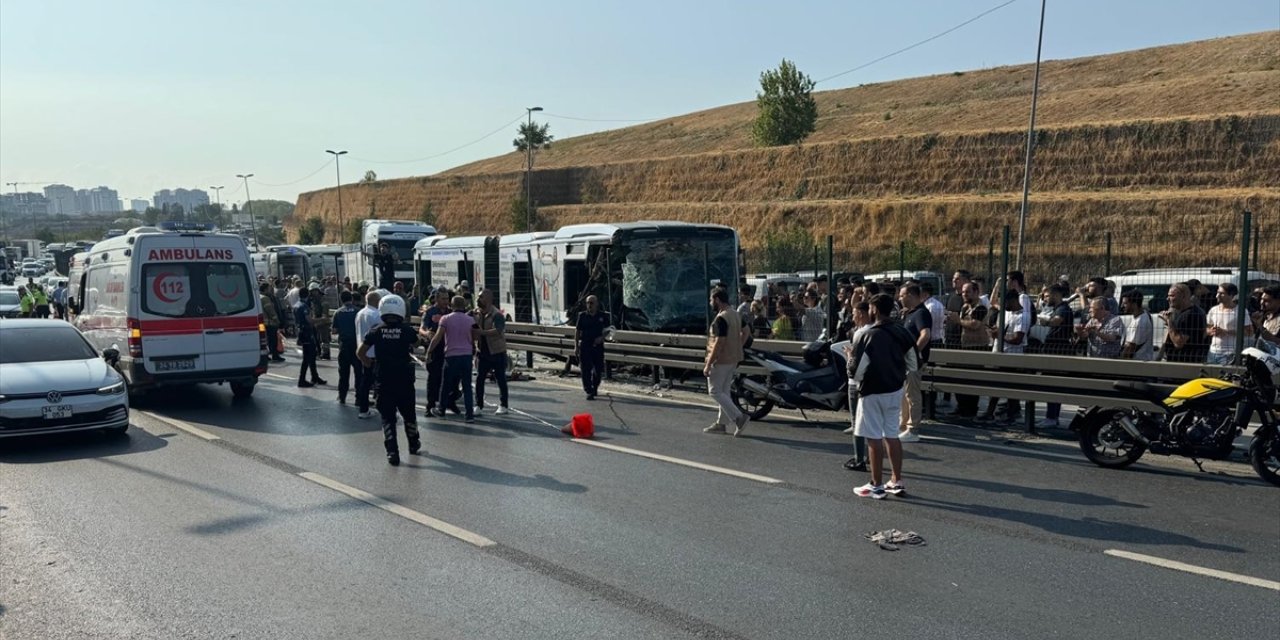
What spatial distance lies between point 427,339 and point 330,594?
29.2ft

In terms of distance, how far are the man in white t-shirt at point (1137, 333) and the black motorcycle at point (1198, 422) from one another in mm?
1375

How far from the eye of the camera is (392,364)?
1036cm

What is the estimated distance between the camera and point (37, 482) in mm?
9555

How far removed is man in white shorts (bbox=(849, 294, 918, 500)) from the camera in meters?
8.52

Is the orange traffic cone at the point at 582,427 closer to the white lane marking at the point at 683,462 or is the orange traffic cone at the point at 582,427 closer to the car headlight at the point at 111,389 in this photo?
the white lane marking at the point at 683,462

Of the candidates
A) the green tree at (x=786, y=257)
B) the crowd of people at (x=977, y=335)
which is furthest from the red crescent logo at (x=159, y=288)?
the green tree at (x=786, y=257)

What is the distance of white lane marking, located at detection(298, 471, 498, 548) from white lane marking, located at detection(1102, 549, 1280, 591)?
165 inches

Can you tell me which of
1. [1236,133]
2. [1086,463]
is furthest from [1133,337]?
[1236,133]

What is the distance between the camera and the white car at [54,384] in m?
10.9

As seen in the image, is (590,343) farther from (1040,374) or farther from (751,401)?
(1040,374)

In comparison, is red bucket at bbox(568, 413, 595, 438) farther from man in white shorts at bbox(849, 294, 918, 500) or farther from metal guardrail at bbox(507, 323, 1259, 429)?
man in white shorts at bbox(849, 294, 918, 500)

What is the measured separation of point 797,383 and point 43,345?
8914mm

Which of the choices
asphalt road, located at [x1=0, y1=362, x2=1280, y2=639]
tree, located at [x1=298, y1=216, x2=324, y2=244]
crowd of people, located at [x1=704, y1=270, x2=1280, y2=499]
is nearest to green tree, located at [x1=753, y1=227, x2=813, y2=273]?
crowd of people, located at [x1=704, y1=270, x2=1280, y2=499]

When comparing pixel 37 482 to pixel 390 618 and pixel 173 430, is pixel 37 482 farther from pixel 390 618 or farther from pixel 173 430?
pixel 390 618
